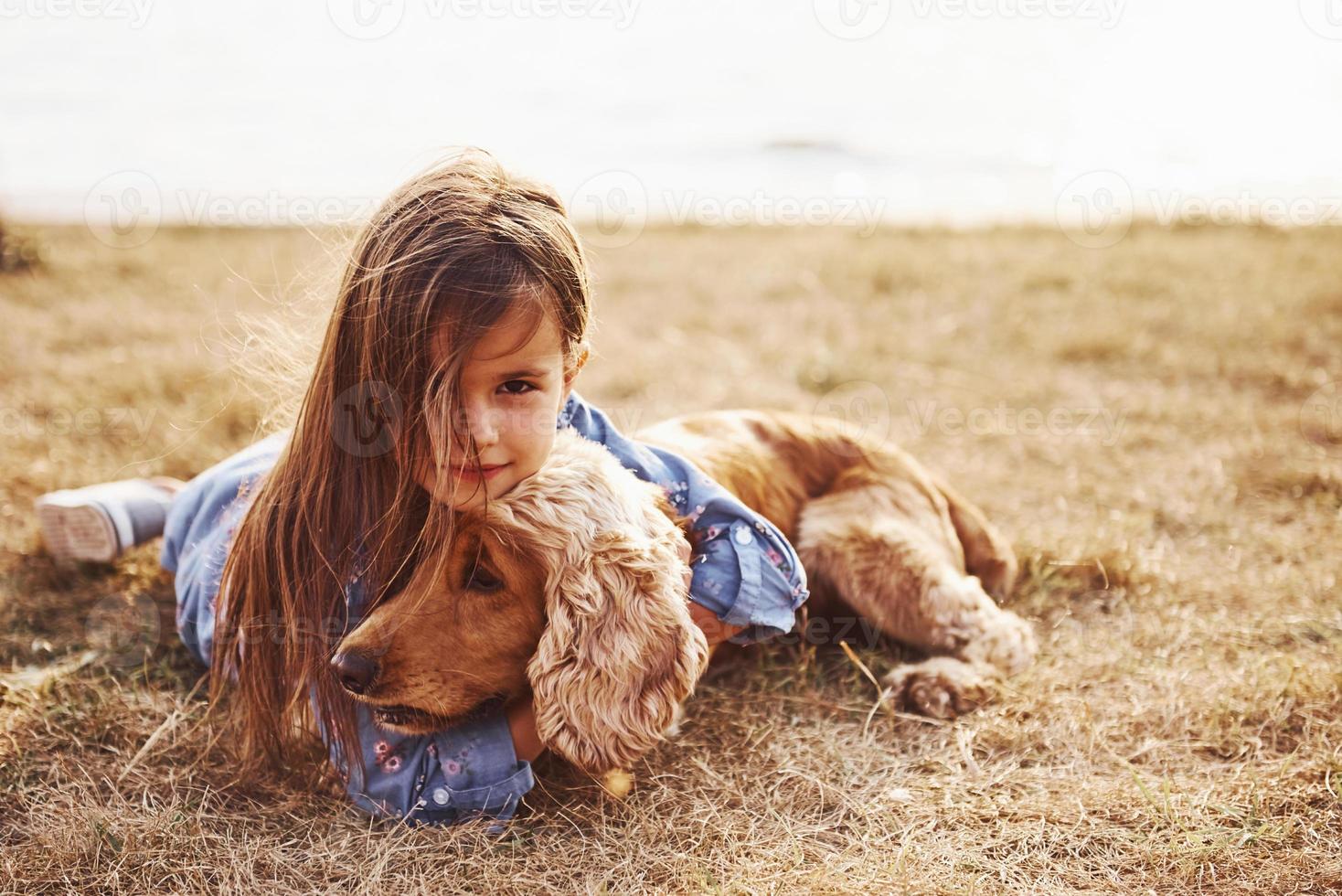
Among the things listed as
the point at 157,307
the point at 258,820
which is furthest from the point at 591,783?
the point at 157,307

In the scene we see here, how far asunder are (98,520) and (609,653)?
2.31 meters

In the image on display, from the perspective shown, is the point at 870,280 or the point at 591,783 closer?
the point at 591,783

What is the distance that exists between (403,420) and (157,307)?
19.2 feet

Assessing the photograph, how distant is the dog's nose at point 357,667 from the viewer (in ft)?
7.20

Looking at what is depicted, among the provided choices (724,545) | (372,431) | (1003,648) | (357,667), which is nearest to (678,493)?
(724,545)

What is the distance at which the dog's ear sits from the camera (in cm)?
232

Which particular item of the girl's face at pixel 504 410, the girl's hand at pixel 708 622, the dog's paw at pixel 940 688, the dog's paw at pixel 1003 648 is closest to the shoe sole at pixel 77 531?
the girl's face at pixel 504 410

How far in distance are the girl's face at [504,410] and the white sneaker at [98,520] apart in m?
1.85

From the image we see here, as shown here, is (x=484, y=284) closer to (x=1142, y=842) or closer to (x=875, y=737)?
(x=875, y=737)

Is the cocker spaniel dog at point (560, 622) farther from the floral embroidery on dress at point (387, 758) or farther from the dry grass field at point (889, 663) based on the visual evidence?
the dry grass field at point (889, 663)

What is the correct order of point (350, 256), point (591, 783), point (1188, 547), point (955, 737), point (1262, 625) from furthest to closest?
1. point (1188, 547)
2. point (1262, 625)
3. point (955, 737)
4. point (591, 783)
5. point (350, 256)

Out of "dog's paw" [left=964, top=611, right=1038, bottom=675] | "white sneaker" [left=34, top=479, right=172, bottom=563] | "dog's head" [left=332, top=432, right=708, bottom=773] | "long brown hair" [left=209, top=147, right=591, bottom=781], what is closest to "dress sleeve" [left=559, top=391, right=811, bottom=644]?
"dog's head" [left=332, top=432, right=708, bottom=773]

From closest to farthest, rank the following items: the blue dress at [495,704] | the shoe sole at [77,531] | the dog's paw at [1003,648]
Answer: the blue dress at [495,704] → the dog's paw at [1003,648] → the shoe sole at [77,531]

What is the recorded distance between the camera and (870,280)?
8055 millimetres
